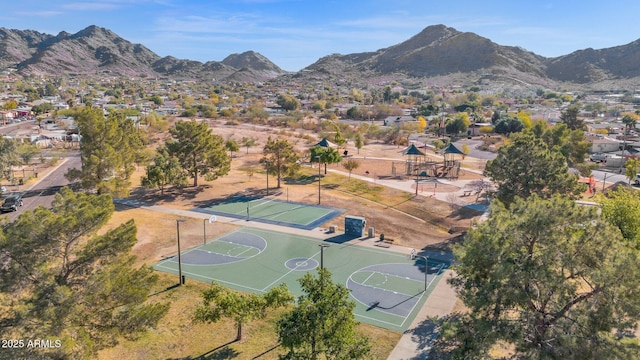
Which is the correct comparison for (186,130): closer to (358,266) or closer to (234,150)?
(234,150)

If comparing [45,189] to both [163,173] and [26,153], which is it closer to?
[26,153]

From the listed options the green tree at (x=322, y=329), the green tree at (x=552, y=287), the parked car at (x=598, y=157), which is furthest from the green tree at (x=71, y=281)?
the parked car at (x=598, y=157)

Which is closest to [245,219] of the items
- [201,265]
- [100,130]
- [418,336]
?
[201,265]

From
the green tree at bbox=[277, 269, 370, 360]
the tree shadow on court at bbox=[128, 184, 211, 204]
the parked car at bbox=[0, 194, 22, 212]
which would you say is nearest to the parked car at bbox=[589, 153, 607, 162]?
the tree shadow on court at bbox=[128, 184, 211, 204]

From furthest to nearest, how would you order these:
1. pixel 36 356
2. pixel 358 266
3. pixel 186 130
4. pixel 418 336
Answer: pixel 186 130 < pixel 358 266 < pixel 418 336 < pixel 36 356

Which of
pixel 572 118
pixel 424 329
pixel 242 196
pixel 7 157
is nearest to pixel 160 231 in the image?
pixel 242 196

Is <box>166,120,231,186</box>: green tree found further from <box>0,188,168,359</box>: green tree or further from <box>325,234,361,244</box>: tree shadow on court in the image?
<box>0,188,168,359</box>: green tree

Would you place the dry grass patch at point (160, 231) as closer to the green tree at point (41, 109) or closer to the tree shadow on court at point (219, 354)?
the tree shadow on court at point (219, 354)
